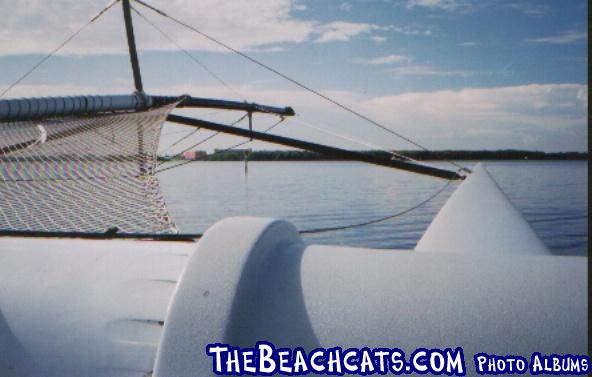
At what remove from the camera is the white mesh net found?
4.78 metres

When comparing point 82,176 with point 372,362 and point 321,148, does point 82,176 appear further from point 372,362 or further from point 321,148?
point 321,148

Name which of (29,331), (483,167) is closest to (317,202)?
(483,167)

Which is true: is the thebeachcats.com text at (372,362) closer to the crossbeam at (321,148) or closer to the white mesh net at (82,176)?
the white mesh net at (82,176)

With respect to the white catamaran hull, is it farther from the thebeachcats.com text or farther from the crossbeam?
the crossbeam

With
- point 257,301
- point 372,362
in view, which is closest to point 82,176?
point 257,301

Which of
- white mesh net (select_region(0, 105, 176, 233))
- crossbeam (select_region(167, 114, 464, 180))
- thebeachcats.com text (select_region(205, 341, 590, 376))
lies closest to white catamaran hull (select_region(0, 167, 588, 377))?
thebeachcats.com text (select_region(205, 341, 590, 376))

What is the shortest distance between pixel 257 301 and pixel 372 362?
1.20 feet

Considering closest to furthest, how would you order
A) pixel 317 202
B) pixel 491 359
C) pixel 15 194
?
pixel 491 359
pixel 15 194
pixel 317 202

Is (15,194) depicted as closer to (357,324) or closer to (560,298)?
(357,324)

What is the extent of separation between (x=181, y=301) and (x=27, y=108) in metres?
6.94

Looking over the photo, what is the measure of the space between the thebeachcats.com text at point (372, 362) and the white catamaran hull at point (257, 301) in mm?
20

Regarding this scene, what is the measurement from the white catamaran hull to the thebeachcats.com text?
0.02m

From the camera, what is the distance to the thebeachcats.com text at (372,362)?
1294 millimetres

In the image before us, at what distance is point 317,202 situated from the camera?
42875mm
